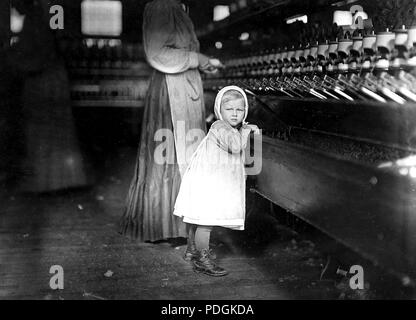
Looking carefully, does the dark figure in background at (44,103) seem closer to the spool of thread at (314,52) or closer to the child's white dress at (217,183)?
the child's white dress at (217,183)

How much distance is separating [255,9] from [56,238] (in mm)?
2291

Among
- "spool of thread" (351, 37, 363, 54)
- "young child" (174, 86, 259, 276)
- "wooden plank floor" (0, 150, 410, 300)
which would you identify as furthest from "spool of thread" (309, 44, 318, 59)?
"wooden plank floor" (0, 150, 410, 300)

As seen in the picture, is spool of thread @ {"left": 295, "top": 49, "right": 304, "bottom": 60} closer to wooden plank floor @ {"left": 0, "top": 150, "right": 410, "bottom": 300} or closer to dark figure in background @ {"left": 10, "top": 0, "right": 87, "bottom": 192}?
wooden plank floor @ {"left": 0, "top": 150, "right": 410, "bottom": 300}

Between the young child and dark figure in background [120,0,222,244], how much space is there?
1.03ft

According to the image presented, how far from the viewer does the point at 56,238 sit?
4.25m

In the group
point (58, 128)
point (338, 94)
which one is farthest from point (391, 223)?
point (58, 128)

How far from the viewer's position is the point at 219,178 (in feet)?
11.2

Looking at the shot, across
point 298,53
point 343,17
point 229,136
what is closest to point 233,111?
point 229,136

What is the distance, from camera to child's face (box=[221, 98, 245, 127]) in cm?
333

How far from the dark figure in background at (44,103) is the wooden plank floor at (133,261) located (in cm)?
51

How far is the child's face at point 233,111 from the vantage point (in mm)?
3332

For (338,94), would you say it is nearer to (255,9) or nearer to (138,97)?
(255,9)

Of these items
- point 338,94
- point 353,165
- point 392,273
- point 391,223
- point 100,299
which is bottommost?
point 100,299

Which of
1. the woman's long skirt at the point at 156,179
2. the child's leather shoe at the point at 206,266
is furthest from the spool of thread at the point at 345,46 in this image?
the child's leather shoe at the point at 206,266
